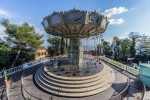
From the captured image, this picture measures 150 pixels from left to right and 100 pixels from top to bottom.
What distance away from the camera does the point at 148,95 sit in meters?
14.2

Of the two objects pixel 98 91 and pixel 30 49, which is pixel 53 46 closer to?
pixel 30 49

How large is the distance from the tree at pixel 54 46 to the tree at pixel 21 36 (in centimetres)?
982

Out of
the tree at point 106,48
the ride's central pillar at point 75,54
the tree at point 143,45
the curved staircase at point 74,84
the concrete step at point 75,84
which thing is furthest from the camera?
the tree at point 106,48

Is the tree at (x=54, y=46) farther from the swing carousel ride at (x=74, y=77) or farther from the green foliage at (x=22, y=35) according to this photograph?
the swing carousel ride at (x=74, y=77)

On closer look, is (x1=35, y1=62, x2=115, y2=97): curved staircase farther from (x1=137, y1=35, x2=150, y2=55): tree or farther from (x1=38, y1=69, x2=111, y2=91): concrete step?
(x1=137, y1=35, x2=150, y2=55): tree

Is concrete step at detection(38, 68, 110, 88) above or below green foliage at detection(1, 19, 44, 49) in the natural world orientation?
below

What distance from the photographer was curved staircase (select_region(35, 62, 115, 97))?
47.3ft

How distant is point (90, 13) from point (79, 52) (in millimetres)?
7894

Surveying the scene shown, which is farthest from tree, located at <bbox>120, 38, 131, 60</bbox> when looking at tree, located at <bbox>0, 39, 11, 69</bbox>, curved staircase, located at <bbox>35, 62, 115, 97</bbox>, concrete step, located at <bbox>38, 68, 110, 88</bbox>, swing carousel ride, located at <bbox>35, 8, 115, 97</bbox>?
tree, located at <bbox>0, 39, 11, 69</bbox>

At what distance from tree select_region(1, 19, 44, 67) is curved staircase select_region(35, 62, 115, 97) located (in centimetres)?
1360

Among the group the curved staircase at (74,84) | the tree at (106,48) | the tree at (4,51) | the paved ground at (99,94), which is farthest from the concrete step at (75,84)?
the tree at (106,48)

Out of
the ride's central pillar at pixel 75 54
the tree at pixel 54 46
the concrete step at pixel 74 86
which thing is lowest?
the concrete step at pixel 74 86

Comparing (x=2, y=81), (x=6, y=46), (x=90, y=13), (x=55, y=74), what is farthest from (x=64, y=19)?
(x=6, y=46)

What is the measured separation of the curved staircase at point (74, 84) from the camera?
14.4m
